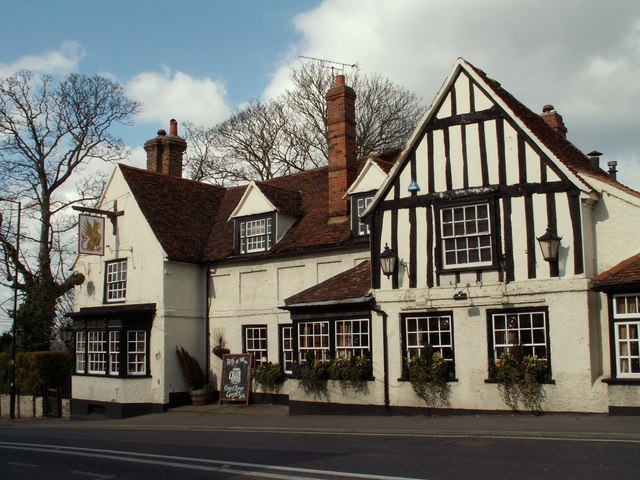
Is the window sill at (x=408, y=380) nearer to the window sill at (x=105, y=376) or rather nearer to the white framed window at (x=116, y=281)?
the window sill at (x=105, y=376)

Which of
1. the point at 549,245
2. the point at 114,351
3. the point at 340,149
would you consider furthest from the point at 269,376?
the point at 549,245

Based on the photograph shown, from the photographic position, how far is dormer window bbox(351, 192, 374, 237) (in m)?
22.5

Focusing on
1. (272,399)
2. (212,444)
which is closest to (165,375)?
(272,399)

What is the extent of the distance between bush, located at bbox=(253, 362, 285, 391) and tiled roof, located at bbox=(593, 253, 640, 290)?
36.5 ft

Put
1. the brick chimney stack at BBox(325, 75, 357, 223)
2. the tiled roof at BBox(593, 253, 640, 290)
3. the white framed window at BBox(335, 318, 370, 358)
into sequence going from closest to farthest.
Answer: the tiled roof at BBox(593, 253, 640, 290) < the white framed window at BBox(335, 318, 370, 358) < the brick chimney stack at BBox(325, 75, 357, 223)

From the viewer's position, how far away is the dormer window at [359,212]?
74.0 feet

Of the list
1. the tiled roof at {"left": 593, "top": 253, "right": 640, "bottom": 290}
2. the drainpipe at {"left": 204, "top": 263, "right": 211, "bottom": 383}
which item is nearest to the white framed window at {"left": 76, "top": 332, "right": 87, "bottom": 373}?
the drainpipe at {"left": 204, "top": 263, "right": 211, "bottom": 383}

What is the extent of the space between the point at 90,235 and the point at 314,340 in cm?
1107

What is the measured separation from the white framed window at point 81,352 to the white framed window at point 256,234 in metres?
7.66

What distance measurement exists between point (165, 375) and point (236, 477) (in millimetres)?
15657

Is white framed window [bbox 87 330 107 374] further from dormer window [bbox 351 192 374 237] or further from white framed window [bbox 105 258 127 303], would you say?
dormer window [bbox 351 192 374 237]

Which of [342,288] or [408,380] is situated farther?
[342,288]

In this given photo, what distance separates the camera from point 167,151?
105 ft

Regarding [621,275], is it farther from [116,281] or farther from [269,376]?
[116,281]
